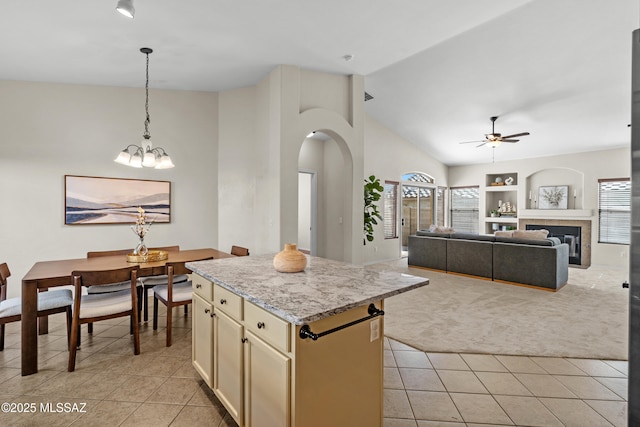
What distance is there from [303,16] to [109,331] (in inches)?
144

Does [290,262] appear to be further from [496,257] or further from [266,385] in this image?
[496,257]

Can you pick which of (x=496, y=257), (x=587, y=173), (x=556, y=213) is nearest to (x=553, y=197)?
(x=556, y=213)

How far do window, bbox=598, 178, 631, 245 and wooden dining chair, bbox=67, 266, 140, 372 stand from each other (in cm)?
880

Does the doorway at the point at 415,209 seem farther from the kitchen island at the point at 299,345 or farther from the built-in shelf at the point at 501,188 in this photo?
the kitchen island at the point at 299,345

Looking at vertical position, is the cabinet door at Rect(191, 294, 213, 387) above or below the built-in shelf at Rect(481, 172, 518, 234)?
below

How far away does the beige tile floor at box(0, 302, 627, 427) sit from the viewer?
1970 millimetres

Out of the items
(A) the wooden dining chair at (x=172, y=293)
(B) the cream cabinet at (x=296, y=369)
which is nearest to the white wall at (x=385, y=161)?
(A) the wooden dining chair at (x=172, y=293)

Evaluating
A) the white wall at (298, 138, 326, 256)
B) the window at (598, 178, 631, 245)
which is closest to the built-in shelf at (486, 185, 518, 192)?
the window at (598, 178, 631, 245)

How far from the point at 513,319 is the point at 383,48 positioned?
3460mm

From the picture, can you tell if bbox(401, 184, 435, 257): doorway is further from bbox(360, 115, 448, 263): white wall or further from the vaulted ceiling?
the vaulted ceiling

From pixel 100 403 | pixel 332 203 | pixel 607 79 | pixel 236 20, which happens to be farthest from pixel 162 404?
pixel 607 79

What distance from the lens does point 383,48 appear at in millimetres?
3748

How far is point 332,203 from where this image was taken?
707 cm

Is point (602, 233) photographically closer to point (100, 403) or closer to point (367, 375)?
point (367, 375)
